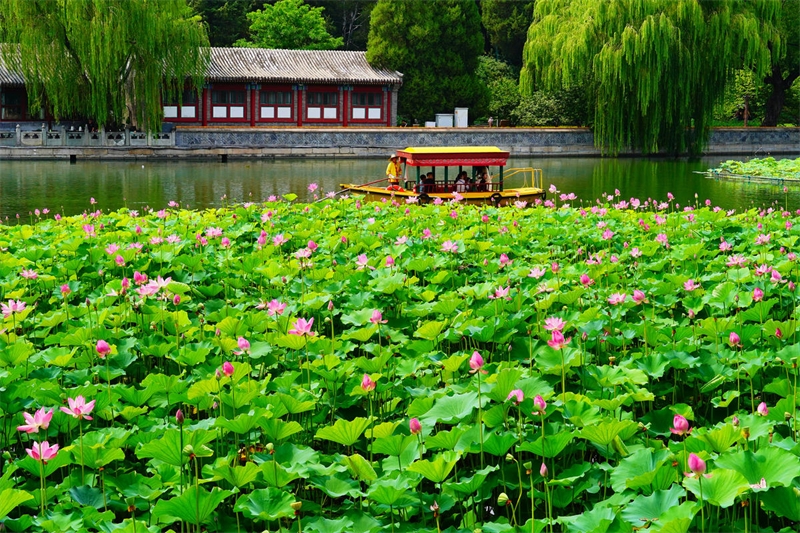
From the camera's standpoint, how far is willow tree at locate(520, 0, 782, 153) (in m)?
23.6

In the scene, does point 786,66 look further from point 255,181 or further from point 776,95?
point 255,181

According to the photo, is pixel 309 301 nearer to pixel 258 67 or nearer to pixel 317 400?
pixel 317 400

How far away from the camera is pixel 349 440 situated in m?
2.57

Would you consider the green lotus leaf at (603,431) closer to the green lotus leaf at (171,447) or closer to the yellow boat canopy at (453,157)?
the green lotus leaf at (171,447)

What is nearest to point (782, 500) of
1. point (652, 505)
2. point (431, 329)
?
point (652, 505)

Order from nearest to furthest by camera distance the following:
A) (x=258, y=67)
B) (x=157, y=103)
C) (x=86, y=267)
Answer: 1. (x=86, y=267)
2. (x=157, y=103)
3. (x=258, y=67)

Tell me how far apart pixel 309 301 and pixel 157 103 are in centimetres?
2260

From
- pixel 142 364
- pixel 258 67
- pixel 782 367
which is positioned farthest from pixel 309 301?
pixel 258 67

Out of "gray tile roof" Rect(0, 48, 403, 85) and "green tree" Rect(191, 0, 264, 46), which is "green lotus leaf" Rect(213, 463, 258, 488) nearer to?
"gray tile roof" Rect(0, 48, 403, 85)

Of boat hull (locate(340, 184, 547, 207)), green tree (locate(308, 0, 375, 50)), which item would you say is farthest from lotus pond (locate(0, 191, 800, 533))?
green tree (locate(308, 0, 375, 50))

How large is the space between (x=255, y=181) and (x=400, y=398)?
17.1 metres

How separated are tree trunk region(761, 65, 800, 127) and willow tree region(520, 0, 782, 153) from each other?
646 centimetres

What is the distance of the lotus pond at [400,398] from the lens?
2.36 meters

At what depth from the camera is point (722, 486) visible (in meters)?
2.10
